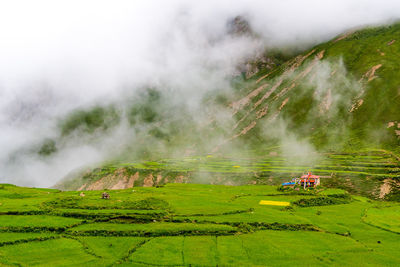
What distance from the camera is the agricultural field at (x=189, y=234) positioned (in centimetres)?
4343

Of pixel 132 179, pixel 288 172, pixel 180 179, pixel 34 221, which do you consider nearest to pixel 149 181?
pixel 132 179

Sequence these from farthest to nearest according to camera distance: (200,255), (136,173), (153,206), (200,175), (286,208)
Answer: (136,173) < (200,175) < (286,208) < (153,206) < (200,255)

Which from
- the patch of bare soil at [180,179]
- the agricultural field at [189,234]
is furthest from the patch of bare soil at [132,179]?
the agricultural field at [189,234]

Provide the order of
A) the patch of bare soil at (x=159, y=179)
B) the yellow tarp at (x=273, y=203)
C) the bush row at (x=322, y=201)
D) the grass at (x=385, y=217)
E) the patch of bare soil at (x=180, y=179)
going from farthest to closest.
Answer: the patch of bare soil at (x=159, y=179) < the patch of bare soil at (x=180, y=179) < the bush row at (x=322, y=201) < the yellow tarp at (x=273, y=203) < the grass at (x=385, y=217)

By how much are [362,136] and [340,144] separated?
15.0 meters

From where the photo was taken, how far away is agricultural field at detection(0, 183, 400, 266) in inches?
1710

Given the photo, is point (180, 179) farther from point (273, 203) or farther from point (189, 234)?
point (189, 234)

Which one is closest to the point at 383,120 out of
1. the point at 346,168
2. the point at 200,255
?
the point at 346,168

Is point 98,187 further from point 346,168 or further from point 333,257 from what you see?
point 333,257

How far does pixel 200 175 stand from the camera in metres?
166

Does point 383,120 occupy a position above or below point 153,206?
above

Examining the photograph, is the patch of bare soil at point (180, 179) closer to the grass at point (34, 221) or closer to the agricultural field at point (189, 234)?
the agricultural field at point (189, 234)

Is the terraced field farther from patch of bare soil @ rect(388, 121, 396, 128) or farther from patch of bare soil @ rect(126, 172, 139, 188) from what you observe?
patch of bare soil @ rect(388, 121, 396, 128)

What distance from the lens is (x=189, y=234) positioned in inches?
2085
